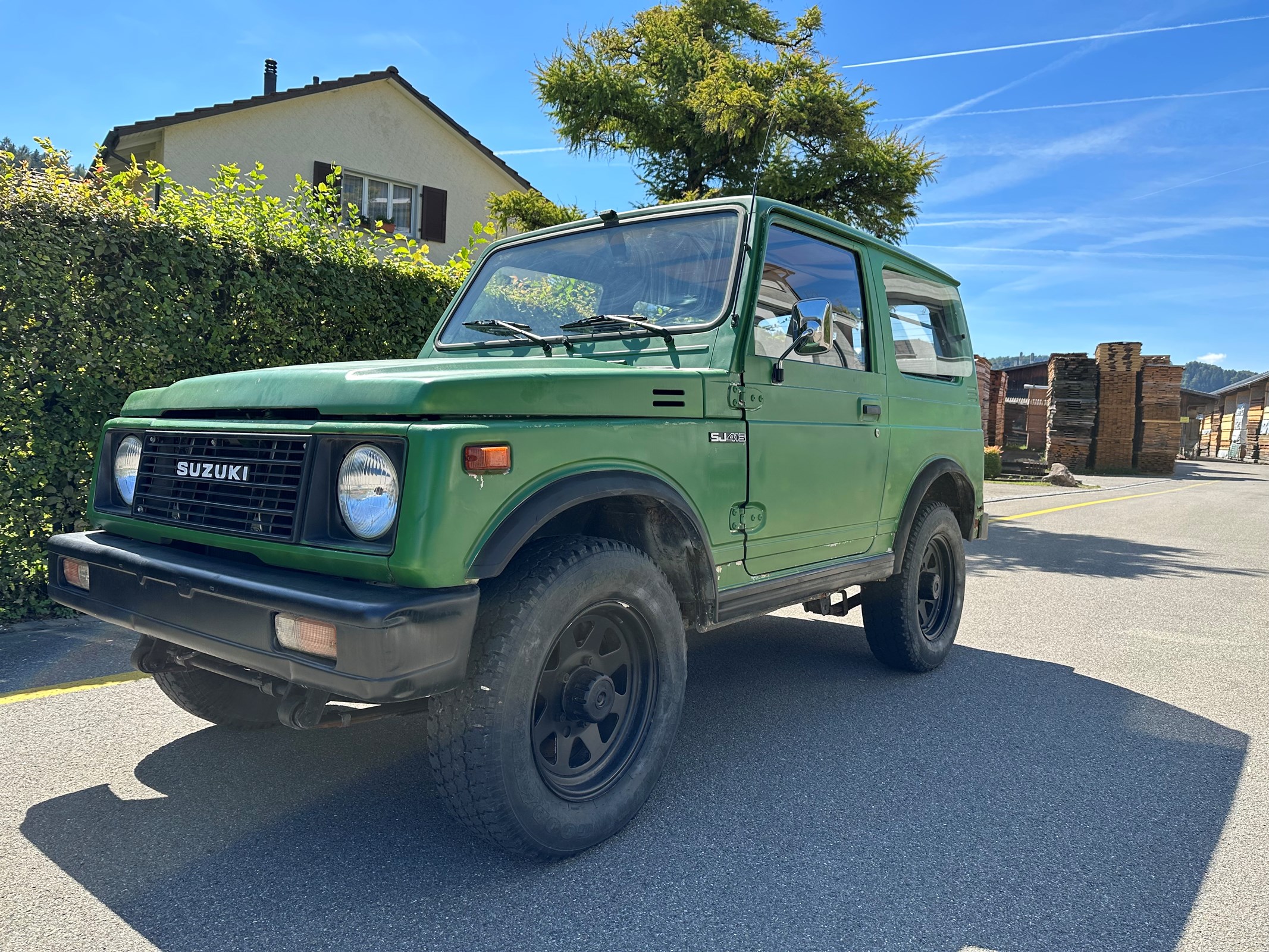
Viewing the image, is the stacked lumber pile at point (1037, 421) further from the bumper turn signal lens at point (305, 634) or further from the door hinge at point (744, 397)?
the bumper turn signal lens at point (305, 634)

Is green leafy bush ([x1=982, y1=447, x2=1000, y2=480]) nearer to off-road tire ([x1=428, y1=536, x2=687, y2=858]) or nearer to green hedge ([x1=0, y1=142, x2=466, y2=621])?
green hedge ([x1=0, y1=142, x2=466, y2=621])

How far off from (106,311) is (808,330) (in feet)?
13.8

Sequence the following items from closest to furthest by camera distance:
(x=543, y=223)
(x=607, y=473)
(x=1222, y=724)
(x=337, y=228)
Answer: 1. (x=607, y=473)
2. (x=1222, y=724)
3. (x=337, y=228)
4. (x=543, y=223)

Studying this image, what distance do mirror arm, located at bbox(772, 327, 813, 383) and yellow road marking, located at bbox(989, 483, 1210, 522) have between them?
421 inches

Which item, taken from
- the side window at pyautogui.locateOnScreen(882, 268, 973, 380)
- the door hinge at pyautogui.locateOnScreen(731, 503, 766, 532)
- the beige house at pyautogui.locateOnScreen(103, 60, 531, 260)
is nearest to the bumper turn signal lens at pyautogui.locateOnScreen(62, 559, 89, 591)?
the door hinge at pyautogui.locateOnScreen(731, 503, 766, 532)

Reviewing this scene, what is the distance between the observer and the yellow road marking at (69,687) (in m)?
3.69

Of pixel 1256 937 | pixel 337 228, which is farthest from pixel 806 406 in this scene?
pixel 337 228

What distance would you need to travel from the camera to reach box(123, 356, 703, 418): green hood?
7.22ft

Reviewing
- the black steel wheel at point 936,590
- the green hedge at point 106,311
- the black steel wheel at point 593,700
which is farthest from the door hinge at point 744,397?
the green hedge at point 106,311

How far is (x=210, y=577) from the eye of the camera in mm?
2287

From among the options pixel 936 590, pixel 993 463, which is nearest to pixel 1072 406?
pixel 993 463

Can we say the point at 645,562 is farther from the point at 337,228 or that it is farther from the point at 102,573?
the point at 337,228

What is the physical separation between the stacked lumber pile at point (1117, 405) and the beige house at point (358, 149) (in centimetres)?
1965

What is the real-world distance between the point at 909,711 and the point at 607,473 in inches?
86.9
